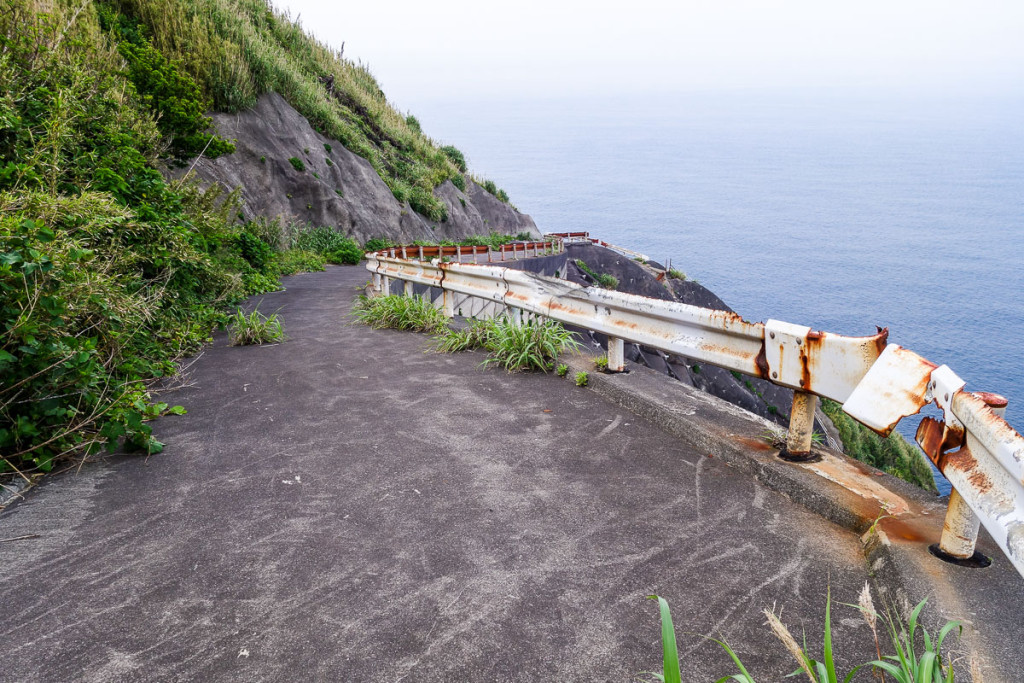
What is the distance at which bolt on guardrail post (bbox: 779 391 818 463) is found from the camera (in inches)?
142

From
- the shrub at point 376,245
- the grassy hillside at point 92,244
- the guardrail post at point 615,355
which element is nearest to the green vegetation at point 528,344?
the guardrail post at point 615,355

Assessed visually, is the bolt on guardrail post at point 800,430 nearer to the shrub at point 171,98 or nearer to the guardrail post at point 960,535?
the guardrail post at point 960,535

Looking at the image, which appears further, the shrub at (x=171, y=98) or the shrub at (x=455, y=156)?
the shrub at (x=455, y=156)

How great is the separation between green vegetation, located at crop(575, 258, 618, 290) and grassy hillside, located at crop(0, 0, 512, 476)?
26.1 metres

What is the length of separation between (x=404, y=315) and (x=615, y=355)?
4095 millimetres

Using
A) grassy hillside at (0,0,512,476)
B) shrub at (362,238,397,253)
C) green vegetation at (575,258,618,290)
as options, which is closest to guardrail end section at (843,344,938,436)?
grassy hillside at (0,0,512,476)

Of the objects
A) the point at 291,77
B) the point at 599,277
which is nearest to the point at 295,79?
the point at 291,77

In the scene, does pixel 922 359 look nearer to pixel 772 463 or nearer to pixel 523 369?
pixel 772 463

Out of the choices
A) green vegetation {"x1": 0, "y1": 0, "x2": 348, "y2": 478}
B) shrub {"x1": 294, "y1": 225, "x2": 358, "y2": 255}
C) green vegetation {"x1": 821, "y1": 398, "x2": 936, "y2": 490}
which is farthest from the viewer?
green vegetation {"x1": 821, "y1": 398, "x2": 936, "y2": 490}

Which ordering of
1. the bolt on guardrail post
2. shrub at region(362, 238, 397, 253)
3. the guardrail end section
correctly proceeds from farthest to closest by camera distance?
shrub at region(362, 238, 397, 253), the bolt on guardrail post, the guardrail end section

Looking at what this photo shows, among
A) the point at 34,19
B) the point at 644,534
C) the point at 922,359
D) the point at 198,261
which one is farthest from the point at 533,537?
the point at 34,19

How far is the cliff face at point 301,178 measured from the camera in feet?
79.5

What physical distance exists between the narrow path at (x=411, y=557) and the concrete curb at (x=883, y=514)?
0.13 metres

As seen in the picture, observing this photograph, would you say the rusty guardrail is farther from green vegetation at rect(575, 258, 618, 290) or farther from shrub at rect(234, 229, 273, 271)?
shrub at rect(234, 229, 273, 271)
